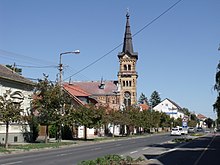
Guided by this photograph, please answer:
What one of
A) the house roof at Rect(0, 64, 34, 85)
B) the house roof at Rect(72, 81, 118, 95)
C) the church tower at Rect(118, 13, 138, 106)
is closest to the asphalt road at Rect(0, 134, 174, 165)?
the house roof at Rect(0, 64, 34, 85)

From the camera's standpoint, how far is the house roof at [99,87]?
10626 centimetres

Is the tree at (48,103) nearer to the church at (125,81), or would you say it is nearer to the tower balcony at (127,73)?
the church at (125,81)

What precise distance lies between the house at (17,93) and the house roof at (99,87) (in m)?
60.4

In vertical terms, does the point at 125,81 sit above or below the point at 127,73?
below

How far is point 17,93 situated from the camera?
140ft

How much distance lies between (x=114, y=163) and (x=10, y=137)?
90.7ft

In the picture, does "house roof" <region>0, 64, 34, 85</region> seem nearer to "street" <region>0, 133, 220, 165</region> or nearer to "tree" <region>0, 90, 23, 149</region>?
"tree" <region>0, 90, 23, 149</region>

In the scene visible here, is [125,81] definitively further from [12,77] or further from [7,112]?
[7,112]

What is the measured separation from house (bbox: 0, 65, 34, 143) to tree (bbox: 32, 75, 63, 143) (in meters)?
2.55

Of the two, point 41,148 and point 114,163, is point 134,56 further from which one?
point 114,163

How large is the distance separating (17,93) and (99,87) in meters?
65.3

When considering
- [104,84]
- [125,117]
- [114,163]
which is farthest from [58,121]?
[104,84]

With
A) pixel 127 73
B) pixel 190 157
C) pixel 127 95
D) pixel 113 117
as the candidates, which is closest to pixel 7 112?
pixel 190 157

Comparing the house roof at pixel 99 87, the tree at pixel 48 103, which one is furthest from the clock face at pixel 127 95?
the tree at pixel 48 103
